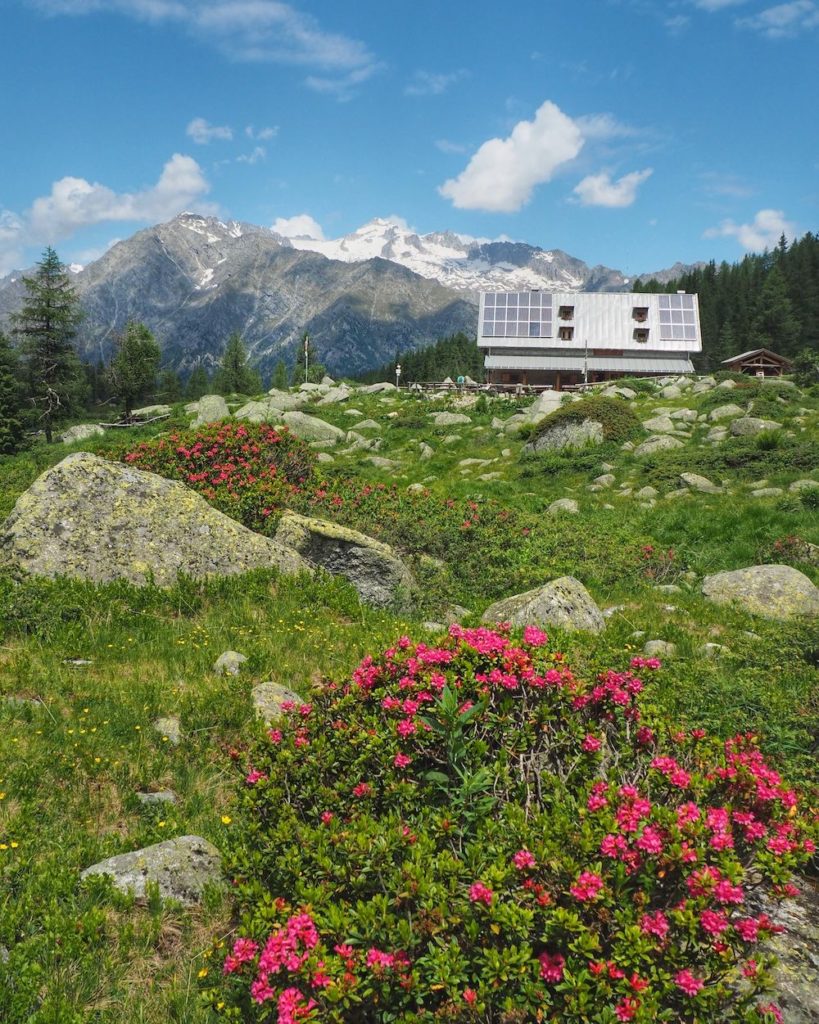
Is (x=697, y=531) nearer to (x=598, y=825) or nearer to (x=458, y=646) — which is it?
(x=458, y=646)

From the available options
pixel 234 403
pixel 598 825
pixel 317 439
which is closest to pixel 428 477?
pixel 317 439

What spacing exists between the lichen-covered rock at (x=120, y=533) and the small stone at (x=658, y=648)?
6.24 meters

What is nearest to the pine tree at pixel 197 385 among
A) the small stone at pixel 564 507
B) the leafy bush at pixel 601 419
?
the leafy bush at pixel 601 419

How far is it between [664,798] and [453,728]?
55.6 inches

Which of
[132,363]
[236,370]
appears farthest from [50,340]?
[236,370]

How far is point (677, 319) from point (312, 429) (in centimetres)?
4607

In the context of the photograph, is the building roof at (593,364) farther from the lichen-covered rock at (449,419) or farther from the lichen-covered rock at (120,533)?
the lichen-covered rock at (120,533)

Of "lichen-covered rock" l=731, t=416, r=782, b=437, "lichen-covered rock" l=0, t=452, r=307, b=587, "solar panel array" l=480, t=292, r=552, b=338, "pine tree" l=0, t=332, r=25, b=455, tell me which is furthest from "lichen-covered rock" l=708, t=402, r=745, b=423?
"pine tree" l=0, t=332, r=25, b=455

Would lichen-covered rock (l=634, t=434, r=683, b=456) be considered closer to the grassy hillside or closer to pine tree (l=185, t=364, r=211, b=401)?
the grassy hillside

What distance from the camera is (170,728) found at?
6828 mm

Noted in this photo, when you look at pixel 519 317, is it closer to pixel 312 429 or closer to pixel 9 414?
pixel 312 429

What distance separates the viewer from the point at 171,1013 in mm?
3695

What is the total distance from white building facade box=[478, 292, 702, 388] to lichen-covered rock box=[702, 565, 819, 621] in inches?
2023

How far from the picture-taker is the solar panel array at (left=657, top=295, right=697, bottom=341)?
62031 mm
